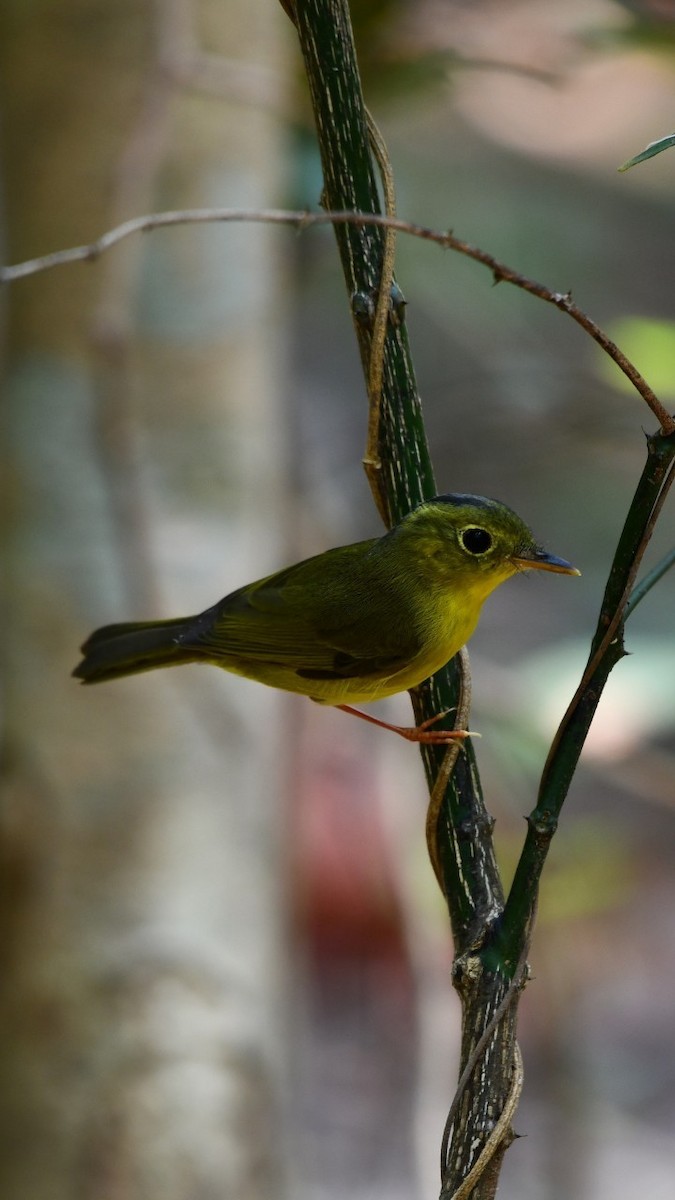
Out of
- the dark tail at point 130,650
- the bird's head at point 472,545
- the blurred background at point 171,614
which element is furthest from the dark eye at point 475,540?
the blurred background at point 171,614

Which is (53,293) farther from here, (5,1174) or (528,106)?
(528,106)

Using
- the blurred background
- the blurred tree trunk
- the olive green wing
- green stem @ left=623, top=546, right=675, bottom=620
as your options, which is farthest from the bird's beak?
the blurred tree trunk

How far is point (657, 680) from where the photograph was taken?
3164 millimetres

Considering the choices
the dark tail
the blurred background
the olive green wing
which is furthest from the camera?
the blurred background

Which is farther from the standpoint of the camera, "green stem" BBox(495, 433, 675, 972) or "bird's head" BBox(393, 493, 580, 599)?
"bird's head" BBox(393, 493, 580, 599)

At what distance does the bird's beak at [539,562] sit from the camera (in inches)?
68.8

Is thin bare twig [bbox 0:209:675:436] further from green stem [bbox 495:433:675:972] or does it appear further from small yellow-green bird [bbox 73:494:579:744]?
small yellow-green bird [bbox 73:494:579:744]

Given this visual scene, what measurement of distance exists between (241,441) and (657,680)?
4.38 feet

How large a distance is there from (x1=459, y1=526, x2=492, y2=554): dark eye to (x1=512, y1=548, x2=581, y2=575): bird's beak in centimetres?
5

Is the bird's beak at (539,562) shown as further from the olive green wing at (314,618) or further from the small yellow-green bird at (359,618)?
the olive green wing at (314,618)

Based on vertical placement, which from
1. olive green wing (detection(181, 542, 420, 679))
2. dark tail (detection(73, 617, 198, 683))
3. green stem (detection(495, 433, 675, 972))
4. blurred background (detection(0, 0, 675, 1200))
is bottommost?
green stem (detection(495, 433, 675, 972))

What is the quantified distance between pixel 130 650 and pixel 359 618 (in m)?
0.38

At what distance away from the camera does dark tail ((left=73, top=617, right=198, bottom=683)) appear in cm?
188

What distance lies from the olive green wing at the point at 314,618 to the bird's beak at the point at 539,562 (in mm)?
231
